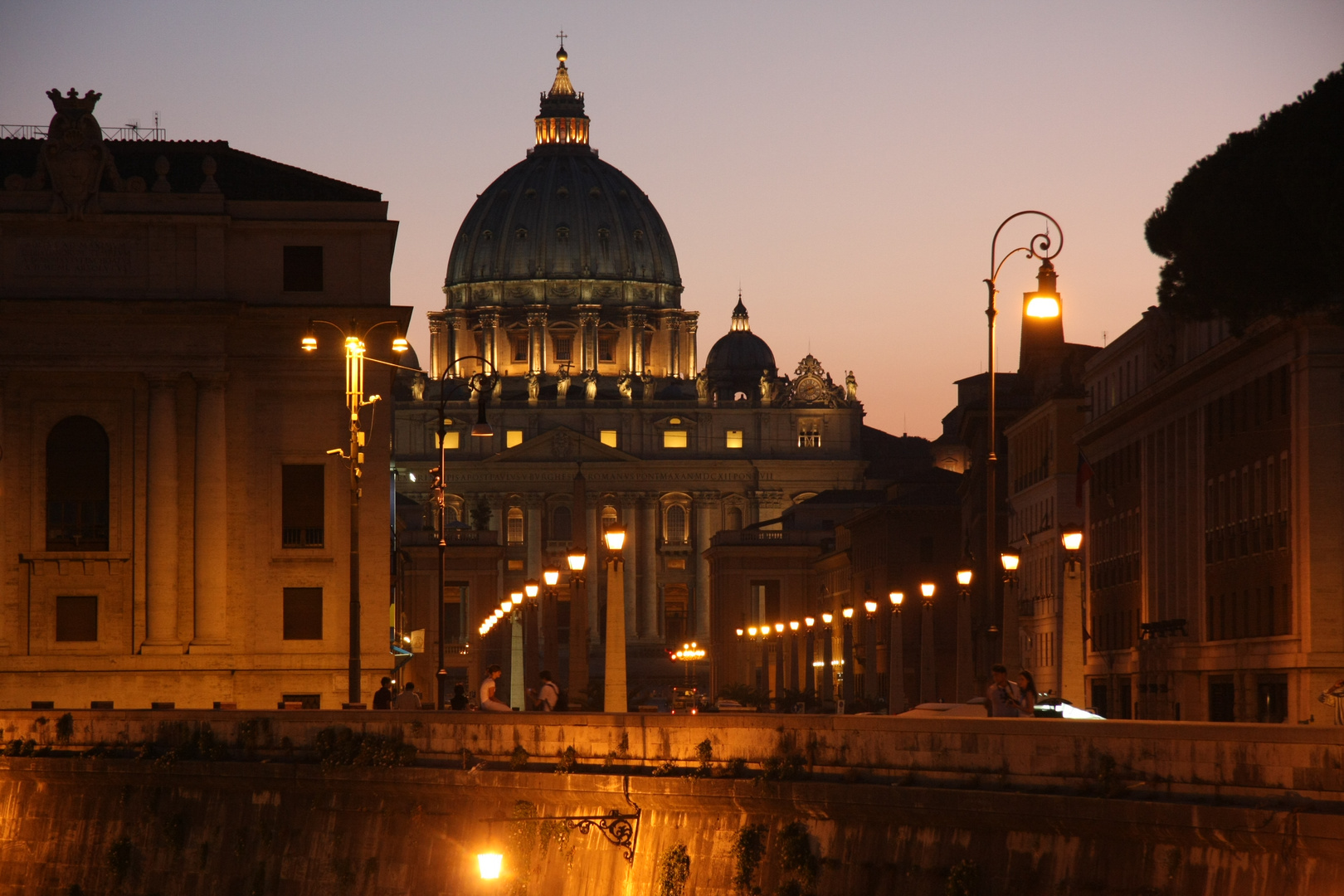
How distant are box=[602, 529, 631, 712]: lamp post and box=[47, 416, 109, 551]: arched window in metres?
23.0

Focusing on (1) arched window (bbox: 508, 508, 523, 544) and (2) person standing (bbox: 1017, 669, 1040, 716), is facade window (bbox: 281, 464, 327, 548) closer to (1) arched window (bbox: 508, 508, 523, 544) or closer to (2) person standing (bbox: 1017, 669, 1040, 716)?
(2) person standing (bbox: 1017, 669, 1040, 716)

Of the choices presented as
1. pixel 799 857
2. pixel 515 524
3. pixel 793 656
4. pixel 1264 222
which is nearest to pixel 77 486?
pixel 1264 222

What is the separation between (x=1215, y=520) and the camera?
5569 cm

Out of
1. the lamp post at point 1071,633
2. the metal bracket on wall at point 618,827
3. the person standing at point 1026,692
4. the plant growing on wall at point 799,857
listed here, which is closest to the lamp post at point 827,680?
the lamp post at point 1071,633

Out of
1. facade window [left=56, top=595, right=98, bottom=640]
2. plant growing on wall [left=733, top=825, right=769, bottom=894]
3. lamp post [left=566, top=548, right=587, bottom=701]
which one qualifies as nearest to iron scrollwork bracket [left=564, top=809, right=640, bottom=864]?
plant growing on wall [left=733, top=825, right=769, bottom=894]

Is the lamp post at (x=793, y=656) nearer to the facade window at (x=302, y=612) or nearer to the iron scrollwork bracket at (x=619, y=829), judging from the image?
the facade window at (x=302, y=612)

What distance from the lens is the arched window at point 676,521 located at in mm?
182375

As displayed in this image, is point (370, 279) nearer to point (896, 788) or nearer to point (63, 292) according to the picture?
point (63, 292)

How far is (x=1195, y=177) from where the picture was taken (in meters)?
29.3

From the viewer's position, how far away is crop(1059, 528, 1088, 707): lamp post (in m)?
32.6

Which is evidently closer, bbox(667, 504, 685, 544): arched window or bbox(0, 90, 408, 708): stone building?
bbox(0, 90, 408, 708): stone building

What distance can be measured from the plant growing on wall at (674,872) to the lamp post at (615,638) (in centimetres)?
681

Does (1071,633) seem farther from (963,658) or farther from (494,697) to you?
(963,658)

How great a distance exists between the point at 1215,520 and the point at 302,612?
1971cm
